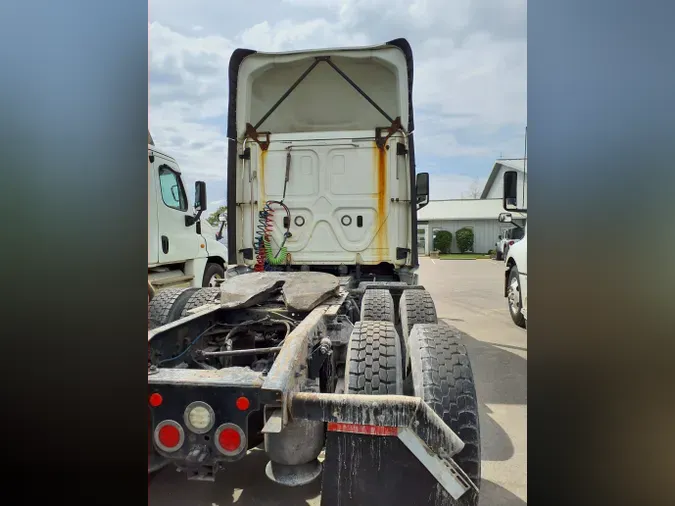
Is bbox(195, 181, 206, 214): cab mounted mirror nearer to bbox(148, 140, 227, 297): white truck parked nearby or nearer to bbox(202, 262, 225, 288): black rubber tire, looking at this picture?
bbox(148, 140, 227, 297): white truck parked nearby

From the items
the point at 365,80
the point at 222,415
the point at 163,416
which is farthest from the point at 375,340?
the point at 365,80

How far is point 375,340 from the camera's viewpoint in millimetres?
2494

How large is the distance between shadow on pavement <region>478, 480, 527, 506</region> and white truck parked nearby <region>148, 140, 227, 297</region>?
13.7 ft

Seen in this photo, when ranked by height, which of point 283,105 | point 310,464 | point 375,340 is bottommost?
point 310,464

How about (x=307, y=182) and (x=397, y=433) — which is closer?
(x=397, y=433)

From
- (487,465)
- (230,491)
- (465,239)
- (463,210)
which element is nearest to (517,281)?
(487,465)

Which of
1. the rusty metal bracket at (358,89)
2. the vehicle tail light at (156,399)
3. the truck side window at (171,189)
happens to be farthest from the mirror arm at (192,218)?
the vehicle tail light at (156,399)

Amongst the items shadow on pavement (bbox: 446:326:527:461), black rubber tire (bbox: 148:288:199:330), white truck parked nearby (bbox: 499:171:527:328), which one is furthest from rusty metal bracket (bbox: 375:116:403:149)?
shadow on pavement (bbox: 446:326:527:461)

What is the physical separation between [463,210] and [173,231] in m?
33.0

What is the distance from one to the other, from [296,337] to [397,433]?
868mm

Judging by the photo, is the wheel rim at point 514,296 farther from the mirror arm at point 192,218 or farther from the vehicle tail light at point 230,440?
the vehicle tail light at point 230,440

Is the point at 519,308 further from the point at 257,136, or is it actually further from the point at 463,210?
the point at 463,210
